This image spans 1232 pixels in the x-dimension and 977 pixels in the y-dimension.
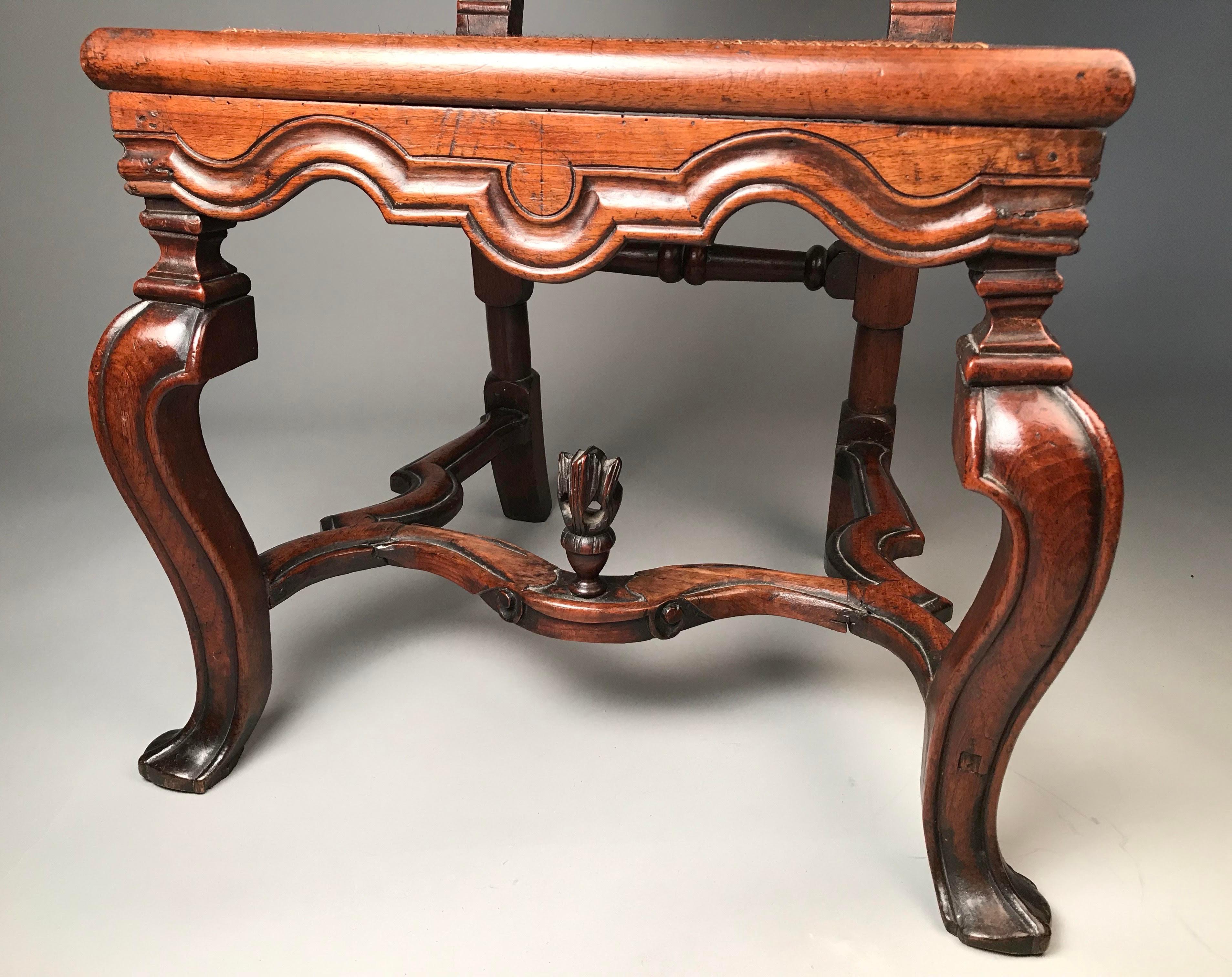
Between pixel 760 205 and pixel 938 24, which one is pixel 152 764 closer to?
pixel 938 24

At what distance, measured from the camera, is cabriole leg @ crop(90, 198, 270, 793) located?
1.04 m

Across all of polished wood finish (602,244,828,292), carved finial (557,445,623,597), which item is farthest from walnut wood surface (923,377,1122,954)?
polished wood finish (602,244,828,292)

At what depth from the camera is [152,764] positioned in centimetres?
121

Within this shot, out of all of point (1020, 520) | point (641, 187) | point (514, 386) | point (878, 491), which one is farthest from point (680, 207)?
point (514, 386)

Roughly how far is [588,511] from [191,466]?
0.39 meters

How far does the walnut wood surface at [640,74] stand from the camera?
823mm

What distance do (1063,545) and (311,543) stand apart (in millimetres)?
806

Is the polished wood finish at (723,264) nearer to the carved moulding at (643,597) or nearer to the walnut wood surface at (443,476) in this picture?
the walnut wood surface at (443,476)

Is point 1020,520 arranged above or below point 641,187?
below

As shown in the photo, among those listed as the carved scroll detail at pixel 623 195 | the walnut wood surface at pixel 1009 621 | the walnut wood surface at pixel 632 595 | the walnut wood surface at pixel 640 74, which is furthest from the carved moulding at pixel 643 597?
the walnut wood surface at pixel 640 74

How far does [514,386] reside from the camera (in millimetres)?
1713

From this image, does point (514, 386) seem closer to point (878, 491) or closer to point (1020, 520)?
point (878, 491)

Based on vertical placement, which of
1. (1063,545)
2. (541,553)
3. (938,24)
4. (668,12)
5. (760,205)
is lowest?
(541,553)

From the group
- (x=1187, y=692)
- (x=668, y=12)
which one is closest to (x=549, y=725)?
(x=1187, y=692)
